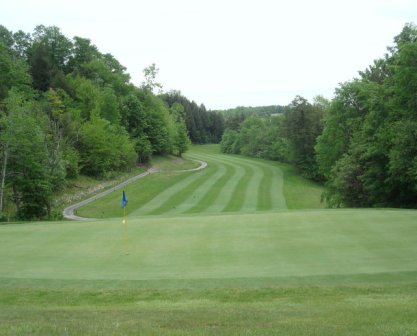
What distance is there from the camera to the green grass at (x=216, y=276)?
776 cm

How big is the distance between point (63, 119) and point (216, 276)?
1742 inches

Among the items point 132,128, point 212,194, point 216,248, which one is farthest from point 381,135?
point 132,128

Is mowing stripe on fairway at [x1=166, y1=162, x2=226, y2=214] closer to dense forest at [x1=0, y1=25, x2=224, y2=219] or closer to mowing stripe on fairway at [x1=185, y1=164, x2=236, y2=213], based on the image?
mowing stripe on fairway at [x1=185, y1=164, x2=236, y2=213]

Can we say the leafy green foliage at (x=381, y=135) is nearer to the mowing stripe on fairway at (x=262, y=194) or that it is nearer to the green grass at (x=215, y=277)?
the mowing stripe on fairway at (x=262, y=194)

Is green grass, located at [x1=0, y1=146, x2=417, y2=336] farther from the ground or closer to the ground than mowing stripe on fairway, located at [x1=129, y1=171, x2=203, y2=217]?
farther from the ground

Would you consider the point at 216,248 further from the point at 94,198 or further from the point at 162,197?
the point at 162,197

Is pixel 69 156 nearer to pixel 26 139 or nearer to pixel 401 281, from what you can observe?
pixel 26 139

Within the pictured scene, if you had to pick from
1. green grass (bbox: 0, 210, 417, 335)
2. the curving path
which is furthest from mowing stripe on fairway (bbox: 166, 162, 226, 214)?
green grass (bbox: 0, 210, 417, 335)

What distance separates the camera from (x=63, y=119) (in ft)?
172

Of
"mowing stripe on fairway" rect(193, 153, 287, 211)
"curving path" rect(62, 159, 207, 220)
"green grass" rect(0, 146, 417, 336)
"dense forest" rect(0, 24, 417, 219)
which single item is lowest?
"mowing stripe on fairway" rect(193, 153, 287, 211)

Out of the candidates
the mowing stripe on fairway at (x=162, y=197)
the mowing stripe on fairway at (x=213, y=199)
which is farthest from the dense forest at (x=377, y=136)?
the mowing stripe on fairway at (x=162, y=197)

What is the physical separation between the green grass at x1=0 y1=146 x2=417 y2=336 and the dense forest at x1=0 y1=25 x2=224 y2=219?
16.9m

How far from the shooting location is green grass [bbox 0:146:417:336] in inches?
305

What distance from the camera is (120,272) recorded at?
12.7 m
